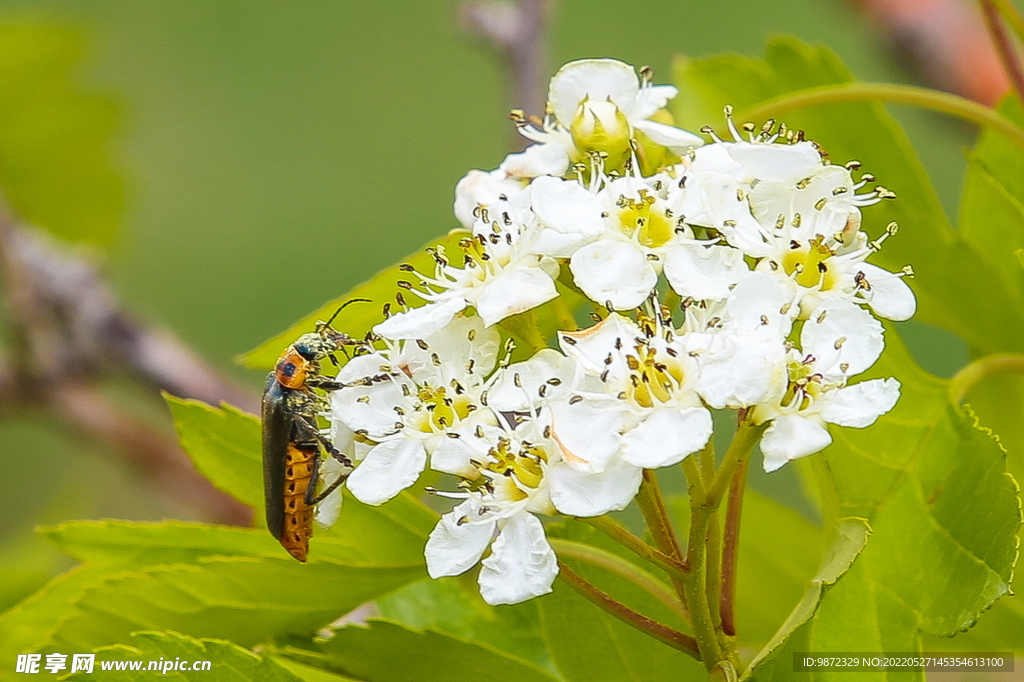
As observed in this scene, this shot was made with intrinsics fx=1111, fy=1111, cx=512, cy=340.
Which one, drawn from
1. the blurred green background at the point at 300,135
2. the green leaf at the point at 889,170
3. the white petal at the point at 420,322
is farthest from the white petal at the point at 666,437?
the blurred green background at the point at 300,135

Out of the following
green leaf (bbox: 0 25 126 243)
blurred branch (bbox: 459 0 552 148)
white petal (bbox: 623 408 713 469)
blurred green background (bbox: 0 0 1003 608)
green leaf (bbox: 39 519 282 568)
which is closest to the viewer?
white petal (bbox: 623 408 713 469)

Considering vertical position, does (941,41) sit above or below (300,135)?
below

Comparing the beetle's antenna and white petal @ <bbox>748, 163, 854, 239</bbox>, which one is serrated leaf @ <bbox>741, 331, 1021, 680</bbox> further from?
the beetle's antenna

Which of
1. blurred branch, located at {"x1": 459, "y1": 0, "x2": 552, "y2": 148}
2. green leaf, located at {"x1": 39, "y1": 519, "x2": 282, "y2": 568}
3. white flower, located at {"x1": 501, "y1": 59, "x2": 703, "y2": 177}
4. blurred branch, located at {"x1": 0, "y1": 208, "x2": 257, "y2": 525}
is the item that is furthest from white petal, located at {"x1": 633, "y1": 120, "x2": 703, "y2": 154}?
blurred branch, located at {"x1": 0, "y1": 208, "x2": 257, "y2": 525}

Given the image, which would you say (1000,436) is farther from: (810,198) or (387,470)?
(387,470)

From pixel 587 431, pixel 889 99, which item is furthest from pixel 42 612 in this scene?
pixel 889 99

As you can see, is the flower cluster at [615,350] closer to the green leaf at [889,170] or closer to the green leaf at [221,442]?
the green leaf at [221,442]
